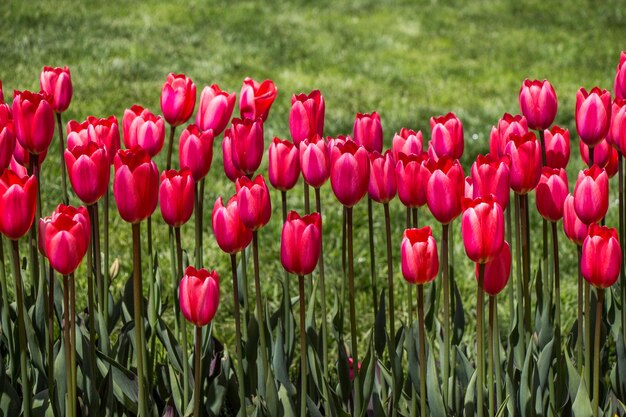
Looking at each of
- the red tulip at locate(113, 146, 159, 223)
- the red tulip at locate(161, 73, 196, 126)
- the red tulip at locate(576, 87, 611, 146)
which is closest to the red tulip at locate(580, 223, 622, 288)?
the red tulip at locate(576, 87, 611, 146)

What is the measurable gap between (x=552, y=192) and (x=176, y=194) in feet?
2.41

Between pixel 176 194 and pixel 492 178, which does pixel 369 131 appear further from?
pixel 176 194

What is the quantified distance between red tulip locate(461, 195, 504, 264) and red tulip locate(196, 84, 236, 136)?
2.32 feet

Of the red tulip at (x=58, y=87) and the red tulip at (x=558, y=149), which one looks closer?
the red tulip at (x=558, y=149)

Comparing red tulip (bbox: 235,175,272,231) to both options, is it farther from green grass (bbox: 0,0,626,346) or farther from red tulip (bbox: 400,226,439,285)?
green grass (bbox: 0,0,626,346)

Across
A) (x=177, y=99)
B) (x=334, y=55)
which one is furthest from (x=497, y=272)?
(x=334, y=55)

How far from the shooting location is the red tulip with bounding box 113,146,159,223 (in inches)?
67.6

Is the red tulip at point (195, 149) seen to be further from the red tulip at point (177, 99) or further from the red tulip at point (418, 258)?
the red tulip at point (418, 258)

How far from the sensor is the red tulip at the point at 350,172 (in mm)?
1874

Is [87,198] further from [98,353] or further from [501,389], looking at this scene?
[501,389]

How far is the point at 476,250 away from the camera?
5.58 ft

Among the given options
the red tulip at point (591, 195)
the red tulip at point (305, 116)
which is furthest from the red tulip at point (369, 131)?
the red tulip at point (591, 195)

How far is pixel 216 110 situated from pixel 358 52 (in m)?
6.03

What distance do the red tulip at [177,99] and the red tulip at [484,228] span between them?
84cm
